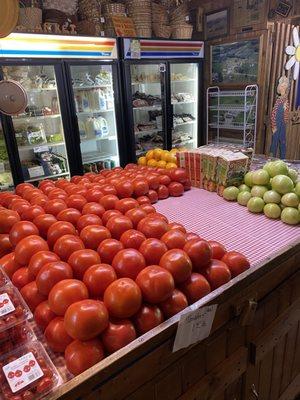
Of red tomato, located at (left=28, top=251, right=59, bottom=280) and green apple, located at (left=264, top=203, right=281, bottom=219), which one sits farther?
green apple, located at (left=264, top=203, right=281, bottom=219)

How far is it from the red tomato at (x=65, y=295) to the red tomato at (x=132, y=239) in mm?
284

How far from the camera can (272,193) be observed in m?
1.84

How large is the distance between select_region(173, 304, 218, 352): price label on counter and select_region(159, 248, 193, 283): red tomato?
0.39 feet

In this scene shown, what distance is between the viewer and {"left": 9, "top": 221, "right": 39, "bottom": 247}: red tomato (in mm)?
1308

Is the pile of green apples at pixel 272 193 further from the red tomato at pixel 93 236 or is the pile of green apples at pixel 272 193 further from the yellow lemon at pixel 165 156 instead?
the red tomato at pixel 93 236

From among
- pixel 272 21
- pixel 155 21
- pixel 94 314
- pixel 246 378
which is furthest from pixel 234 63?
pixel 94 314

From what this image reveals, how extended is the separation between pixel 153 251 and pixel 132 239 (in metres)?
0.12

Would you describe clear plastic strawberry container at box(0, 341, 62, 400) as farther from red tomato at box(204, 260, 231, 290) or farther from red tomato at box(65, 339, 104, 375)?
red tomato at box(204, 260, 231, 290)

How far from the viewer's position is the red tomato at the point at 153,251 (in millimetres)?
1111

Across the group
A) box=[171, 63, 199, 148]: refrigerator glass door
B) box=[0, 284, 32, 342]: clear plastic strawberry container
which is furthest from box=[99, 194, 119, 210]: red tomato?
box=[171, 63, 199, 148]: refrigerator glass door

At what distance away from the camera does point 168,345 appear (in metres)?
0.96

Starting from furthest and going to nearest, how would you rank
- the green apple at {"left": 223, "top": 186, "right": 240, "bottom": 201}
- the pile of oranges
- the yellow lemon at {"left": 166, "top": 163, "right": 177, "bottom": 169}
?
the pile of oranges, the yellow lemon at {"left": 166, "top": 163, "right": 177, "bottom": 169}, the green apple at {"left": 223, "top": 186, "right": 240, "bottom": 201}

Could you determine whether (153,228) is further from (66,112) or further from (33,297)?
(66,112)

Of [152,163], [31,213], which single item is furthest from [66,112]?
[31,213]
